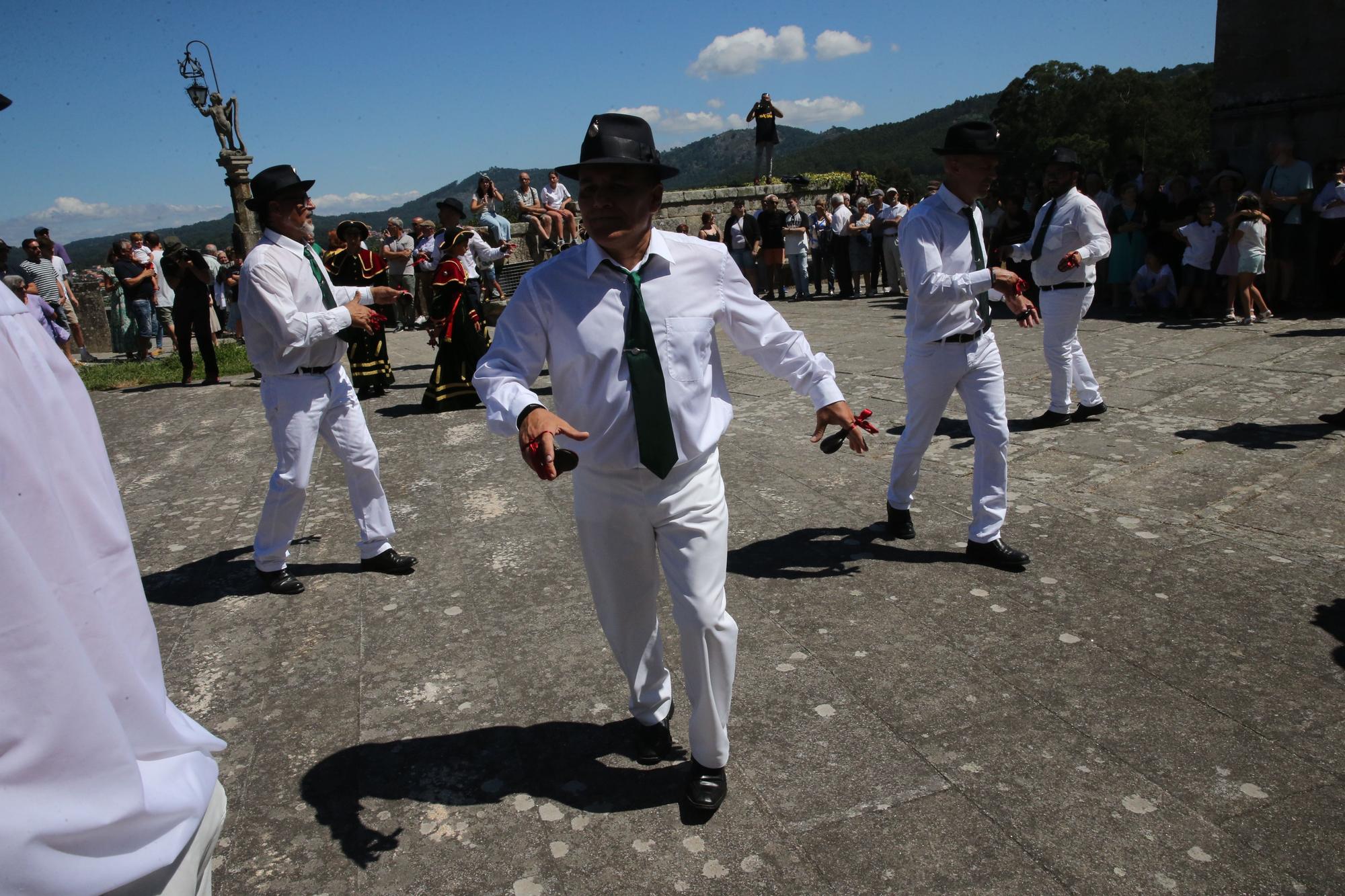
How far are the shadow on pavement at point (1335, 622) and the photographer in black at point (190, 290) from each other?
40.0 feet

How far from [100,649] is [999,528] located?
13.8 feet

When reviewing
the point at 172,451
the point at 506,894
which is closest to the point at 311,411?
the point at 506,894

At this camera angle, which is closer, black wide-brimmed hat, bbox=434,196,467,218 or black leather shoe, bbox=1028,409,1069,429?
black leather shoe, bbox=1028,409,1069,429

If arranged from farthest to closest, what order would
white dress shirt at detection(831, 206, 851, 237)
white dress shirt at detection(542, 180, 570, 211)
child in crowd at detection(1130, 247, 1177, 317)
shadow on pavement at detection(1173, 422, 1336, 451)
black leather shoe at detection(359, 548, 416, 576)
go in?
1. white dress shirt at detection(831, 206, 851, 237)
2. white dress shirt at detection(542, 180, 570, 211)
3. child in crowd at detection(1130, 247, 1177, 317)
4. shadow on pavement at detection(1173, 422, 1336, 451)
5. black leather shoe at detection(359, 548, 416, 576)

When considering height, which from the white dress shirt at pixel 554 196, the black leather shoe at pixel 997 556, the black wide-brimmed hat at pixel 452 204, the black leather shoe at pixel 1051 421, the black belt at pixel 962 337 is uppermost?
the white dress shirt at pixel 554 196

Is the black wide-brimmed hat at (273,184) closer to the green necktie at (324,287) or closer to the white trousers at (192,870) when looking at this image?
the green necktie at (324,287)

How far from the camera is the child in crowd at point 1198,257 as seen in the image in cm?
1141

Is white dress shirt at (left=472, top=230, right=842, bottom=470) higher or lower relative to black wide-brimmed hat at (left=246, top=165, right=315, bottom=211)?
lower

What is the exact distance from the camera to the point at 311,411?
489 cm

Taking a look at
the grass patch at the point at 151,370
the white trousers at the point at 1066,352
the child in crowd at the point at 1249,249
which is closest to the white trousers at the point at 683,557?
the white trousers at the point at 1066,352

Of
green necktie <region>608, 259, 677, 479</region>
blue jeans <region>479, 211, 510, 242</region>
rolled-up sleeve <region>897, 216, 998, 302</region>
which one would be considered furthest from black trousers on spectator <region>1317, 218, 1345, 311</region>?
green necktie <region>608, 259, 677, 479</region>

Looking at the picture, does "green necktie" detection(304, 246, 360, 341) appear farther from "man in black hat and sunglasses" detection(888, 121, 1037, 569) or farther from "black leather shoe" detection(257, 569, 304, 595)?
"man in black hat and sunglasses" detection(888, 121, 1037, 569)

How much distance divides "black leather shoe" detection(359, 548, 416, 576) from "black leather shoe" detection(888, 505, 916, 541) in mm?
2736

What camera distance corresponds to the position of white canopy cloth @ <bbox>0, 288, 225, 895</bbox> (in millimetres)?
1275
